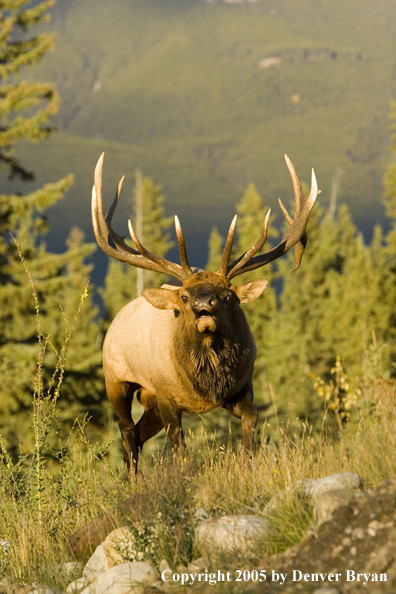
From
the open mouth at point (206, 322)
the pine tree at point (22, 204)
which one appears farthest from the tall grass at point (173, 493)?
the pine tree at point (22, 204)

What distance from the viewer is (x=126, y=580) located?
416cm

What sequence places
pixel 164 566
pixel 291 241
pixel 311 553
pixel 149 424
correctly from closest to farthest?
pixel 311 553 → pixel 164 566 → pixel 291 241 → pixel 149 424

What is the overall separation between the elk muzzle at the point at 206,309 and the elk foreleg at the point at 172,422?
3.22 feet

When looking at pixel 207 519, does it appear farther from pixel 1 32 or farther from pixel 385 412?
pixel 1 32

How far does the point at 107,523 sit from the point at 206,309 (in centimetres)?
179

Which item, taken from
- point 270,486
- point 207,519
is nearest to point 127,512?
point 207,519

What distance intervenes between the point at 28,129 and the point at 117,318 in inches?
500

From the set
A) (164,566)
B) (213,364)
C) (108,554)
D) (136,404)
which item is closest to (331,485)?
(164,566)

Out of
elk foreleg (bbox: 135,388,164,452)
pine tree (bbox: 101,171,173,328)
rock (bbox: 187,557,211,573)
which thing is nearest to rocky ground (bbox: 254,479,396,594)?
rock (bbox: 187,557,211,573)

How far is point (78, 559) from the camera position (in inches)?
204

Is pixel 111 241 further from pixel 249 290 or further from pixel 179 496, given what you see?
pixel 179 496

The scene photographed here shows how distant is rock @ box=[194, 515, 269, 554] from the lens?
4.14 metres

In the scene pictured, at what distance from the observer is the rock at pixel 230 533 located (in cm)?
414

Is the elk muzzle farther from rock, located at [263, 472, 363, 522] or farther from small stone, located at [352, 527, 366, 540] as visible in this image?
small stone, located at [352, 527, 366, 540]
